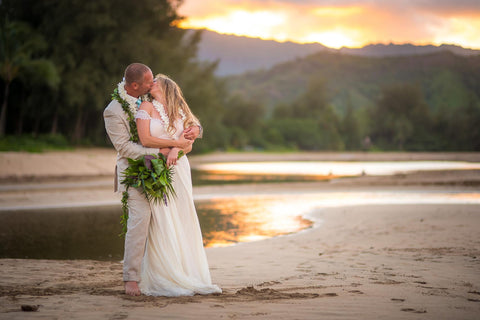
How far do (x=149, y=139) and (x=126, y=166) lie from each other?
1.15 ft

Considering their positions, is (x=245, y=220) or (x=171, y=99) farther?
(x=245, y=220)

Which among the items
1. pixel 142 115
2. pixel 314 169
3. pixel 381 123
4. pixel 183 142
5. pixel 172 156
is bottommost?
pixel 314 169

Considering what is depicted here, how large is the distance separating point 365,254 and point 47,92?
3230 centimetres

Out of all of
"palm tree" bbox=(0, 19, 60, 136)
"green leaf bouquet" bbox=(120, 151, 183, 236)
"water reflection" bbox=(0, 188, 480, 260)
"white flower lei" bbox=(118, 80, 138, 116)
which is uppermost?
"palm tree" bbox=(0, 19, 60, 136)

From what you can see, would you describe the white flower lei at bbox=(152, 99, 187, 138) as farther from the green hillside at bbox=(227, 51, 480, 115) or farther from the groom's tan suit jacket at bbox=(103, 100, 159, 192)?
the green hillside at bbox=(227, 51, 480, 115)

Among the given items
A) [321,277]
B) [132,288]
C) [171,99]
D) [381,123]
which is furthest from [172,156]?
[381,123]

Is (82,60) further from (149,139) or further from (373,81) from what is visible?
(373,81)

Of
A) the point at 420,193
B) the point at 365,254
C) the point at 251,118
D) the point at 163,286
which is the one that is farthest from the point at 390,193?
the point at 251,118

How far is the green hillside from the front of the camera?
5866 inches

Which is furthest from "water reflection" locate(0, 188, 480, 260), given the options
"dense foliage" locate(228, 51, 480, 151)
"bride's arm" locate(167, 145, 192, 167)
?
"dense foliage" locate(228, 51, 480, 151)

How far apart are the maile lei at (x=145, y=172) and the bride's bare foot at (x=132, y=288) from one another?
0.65 metres

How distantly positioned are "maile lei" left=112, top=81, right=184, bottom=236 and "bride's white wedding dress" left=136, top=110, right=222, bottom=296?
0.10 metres

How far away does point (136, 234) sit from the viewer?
16.4 ft

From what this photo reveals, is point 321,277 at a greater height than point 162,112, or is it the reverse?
point 162,112
